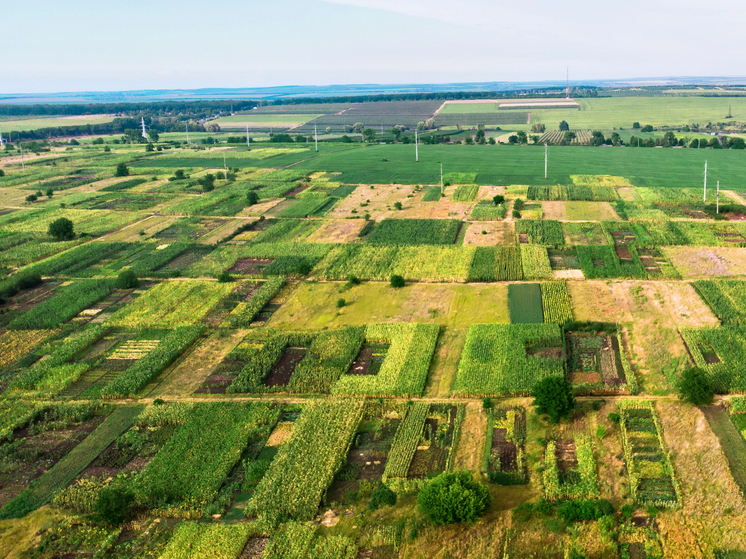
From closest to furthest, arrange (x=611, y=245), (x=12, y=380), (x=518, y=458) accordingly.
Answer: (x=518, y=458) → (x=12, y=380) → (x=611, y=245)

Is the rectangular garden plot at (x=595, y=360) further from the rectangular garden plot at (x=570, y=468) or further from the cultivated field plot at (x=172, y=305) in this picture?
the cultivated field plot at (x=172, y=305)

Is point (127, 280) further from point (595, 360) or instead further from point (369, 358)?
point (595, 360)

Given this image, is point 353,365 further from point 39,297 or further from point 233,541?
point 39,297

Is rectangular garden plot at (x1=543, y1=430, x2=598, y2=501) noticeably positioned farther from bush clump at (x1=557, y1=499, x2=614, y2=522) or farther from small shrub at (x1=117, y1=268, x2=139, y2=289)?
small shrub at (x1=117, y1=268, x2=139, y2=289)

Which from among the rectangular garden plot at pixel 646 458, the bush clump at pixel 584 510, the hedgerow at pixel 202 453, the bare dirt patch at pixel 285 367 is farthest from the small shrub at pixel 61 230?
the bush clump at pixel 584 510

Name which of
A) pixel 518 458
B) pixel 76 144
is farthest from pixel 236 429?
pixel 76 144

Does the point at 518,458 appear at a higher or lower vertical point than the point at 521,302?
lower

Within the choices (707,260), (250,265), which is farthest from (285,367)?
(707,260)

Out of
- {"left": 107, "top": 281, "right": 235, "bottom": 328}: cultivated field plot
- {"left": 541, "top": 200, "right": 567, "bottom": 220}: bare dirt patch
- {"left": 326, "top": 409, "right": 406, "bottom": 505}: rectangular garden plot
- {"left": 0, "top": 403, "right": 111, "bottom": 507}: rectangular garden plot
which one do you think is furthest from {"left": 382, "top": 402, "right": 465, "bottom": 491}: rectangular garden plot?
{"left": 541, "top": 200, "right": 567, "bottom": 220}: bare dirt patch
